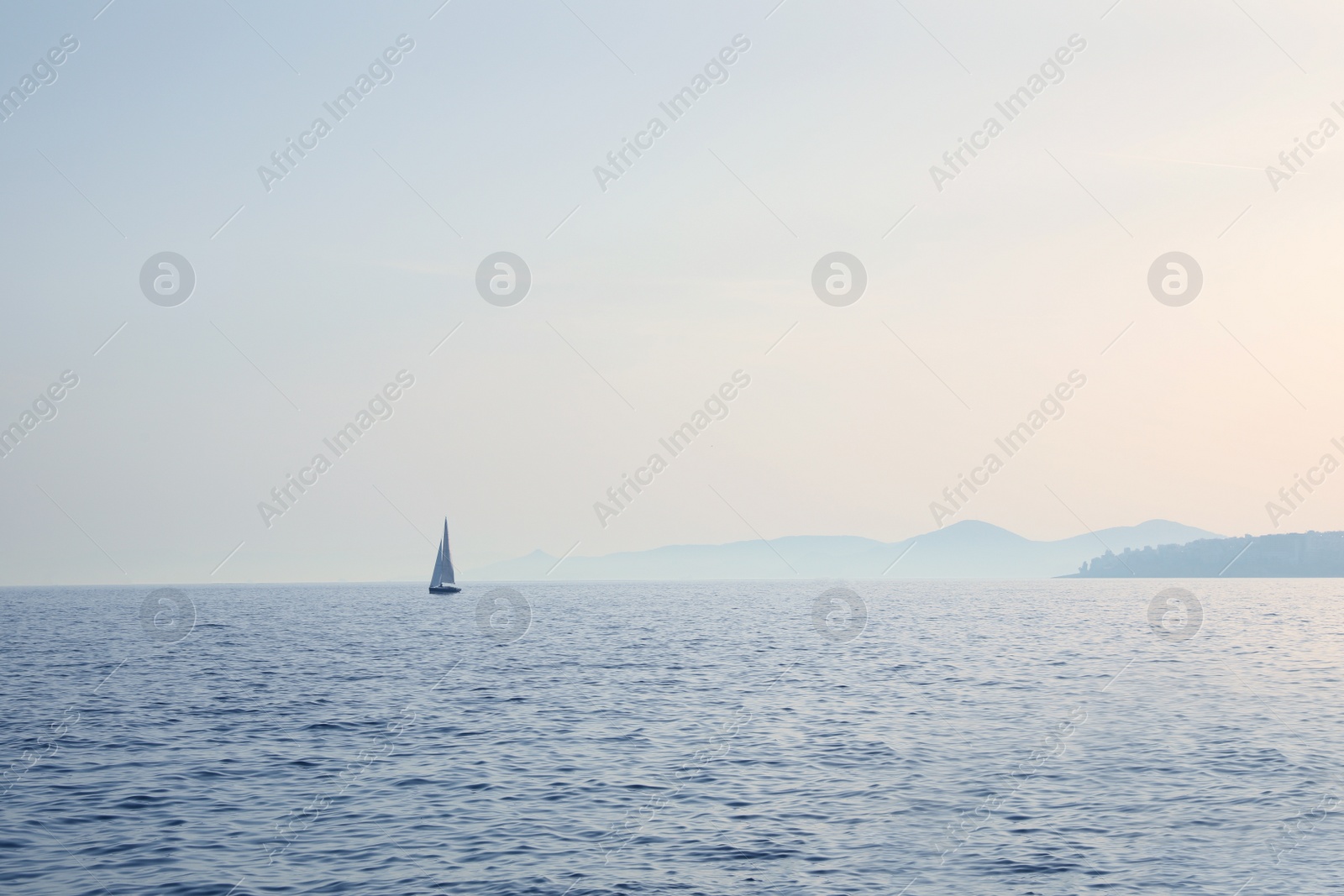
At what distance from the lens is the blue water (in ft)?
73.7

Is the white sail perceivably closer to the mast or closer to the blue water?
the mast

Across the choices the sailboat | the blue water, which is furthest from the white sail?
the blue water

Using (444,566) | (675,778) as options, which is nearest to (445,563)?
(444,566)

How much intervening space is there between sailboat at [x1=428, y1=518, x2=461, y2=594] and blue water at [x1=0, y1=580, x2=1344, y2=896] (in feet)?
310

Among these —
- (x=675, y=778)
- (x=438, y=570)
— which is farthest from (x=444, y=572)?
(x=675, y=778)

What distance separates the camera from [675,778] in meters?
31.6

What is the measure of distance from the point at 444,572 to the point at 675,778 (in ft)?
489

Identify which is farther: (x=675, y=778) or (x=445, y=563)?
(x=445, y=563)

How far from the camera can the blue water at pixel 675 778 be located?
22453 millimetres

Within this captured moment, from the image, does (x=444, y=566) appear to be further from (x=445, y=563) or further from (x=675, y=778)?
(x=675, y=778)

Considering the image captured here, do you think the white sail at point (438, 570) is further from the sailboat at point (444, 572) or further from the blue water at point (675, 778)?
the blue water at point (675, 778)

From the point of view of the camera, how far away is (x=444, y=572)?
174500 mm

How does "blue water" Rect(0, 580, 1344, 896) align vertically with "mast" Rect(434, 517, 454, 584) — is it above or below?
below

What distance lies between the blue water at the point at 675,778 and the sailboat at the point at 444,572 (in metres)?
94.5
